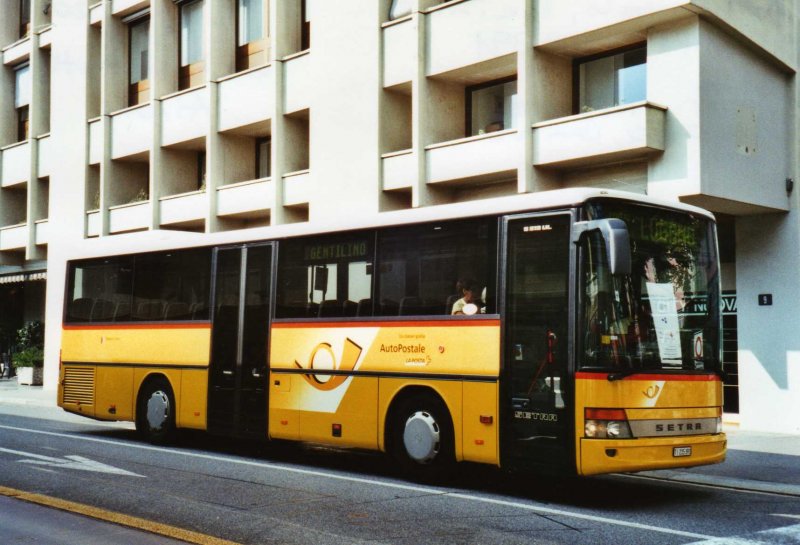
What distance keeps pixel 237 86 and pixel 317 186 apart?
14.3ft

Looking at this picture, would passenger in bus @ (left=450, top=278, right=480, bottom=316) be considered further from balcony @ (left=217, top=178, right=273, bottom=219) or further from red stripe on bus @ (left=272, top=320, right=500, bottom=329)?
balcony @ (left=217, top=178, right=273, bottom=219)

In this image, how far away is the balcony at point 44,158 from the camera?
106ft

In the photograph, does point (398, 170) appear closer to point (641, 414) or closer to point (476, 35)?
point (476, 35)

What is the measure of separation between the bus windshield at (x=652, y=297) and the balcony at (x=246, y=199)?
14797 millimetres

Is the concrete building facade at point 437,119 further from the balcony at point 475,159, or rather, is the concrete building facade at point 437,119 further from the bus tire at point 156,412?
the bus tire at point 156,412

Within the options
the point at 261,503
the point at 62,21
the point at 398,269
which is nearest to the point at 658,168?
the point at 398,269

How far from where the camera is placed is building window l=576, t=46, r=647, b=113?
17625mm

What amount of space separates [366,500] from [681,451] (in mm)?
3112

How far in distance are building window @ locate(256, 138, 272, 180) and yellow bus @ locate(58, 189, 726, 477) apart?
11596 mm

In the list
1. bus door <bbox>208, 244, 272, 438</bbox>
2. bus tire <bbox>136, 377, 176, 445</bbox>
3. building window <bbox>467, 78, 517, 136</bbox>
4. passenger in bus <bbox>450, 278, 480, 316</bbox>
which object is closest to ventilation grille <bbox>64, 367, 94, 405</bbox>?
bus tire <bbox>136, 377, 176, 445</bbox>

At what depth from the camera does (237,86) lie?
24.8 meters

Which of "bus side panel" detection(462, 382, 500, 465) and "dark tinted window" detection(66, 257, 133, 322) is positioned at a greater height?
"dark tinted window" detection(66, 257, 133, 322)

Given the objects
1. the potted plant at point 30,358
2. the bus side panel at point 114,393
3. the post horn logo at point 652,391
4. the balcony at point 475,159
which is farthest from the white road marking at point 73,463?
the potted plant at point 30,358

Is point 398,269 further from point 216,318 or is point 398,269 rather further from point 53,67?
point 53,67
